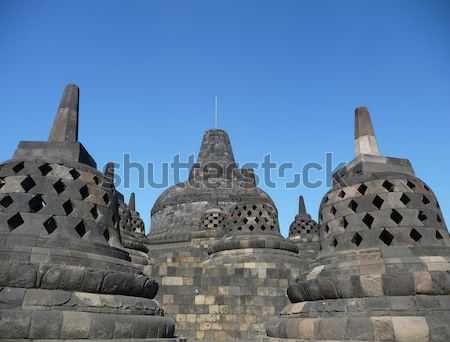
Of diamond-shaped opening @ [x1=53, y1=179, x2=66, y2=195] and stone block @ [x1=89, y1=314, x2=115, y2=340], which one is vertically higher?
diamond-shaped opening @ [x1=53, y1=179, x2=66, y2=195]

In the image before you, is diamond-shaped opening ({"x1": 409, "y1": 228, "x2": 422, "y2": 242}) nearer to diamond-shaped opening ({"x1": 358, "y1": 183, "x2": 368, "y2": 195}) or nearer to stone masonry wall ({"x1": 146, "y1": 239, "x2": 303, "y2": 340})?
diamond-shaped opening ({"x1": 358, "y1": 183, "x2": 368, "y2": 195})

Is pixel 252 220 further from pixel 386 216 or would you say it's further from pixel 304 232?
pixel 386 216

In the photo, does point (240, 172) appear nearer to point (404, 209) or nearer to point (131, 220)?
point (131, 220)

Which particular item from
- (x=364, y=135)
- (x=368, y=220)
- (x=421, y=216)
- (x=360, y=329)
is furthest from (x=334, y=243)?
(x=364, y=135)

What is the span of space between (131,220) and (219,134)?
11.9m

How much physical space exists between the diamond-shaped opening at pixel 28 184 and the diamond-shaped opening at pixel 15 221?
46 cm

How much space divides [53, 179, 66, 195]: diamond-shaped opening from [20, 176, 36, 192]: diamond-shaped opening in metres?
0.32

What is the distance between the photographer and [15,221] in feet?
18.4

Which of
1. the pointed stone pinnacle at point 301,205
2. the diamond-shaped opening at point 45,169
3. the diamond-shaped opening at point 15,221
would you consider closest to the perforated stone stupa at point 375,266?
the diamond-shaped opening at point 15,221

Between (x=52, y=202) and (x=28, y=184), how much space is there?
534 millimetres

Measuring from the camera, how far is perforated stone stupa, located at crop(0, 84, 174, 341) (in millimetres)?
4672

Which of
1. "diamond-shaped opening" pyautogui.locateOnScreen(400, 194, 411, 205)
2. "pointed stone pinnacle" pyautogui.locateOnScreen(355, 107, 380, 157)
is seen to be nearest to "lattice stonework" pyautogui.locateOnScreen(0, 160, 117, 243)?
"diamond-shaped opening" pyautogui.locateOnScreen(400, 194, 411, 205)

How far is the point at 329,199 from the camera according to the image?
719 centimetres

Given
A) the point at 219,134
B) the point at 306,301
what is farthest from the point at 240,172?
the point at 306,301
